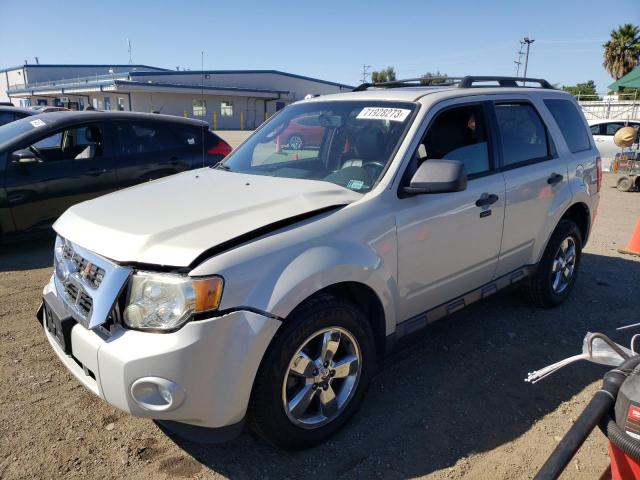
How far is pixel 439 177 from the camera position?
2.82 meters

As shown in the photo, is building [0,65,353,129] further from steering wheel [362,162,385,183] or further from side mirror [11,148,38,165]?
steering wheel [362,162,385,183]

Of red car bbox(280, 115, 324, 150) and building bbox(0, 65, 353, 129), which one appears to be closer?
red car bbox(280, 115, 324, 150)

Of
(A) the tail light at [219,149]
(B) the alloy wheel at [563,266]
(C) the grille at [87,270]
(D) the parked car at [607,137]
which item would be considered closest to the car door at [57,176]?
(A) the tail light at [219,149]

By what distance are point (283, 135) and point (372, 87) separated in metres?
1.03

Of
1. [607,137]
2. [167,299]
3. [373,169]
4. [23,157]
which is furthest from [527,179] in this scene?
[607,137]

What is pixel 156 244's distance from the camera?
2289mm

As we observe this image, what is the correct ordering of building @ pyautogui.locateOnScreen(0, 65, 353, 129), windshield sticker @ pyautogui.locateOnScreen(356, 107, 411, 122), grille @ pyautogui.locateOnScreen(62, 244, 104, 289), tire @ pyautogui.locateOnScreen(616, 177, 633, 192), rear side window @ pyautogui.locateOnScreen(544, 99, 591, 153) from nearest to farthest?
grille @ pyautogui.locateOnScreen(62, 244, 104, 289)
windshield sticker @ pyautogui.locateOnScreen(356, 107, 411, 122)
rear side window @ pyautogui.locateOnScreen(544, 99, 591, 153)
tire @ pyautogui.locateOnScreen(616, 177, 633, 192)
building @ pyautogui.locateOnScreen(0, 65, 353, 129)

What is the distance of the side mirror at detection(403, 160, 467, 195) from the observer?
9.20 ft

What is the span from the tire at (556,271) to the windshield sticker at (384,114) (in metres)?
2.08

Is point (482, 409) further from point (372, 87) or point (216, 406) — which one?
point (372, 87)

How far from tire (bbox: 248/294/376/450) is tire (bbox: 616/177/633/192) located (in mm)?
11862

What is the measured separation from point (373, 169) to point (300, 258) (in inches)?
36.7

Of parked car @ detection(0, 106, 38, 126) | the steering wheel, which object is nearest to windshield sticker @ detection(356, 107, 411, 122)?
the steering wheel

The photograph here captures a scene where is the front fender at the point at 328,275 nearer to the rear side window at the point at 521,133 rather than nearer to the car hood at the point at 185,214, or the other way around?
the car hood at the point at 185,214
